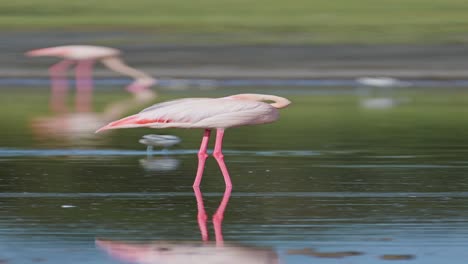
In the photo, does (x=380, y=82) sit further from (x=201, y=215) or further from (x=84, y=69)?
(x=201, y=215)

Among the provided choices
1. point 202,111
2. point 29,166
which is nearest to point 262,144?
point 29,166

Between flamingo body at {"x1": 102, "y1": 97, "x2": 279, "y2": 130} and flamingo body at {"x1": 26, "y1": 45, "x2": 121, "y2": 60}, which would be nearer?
flamingo body at {"x1": 102, "y1": 97, "x2": 279, "y2": 130}

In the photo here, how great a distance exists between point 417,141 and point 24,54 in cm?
1799

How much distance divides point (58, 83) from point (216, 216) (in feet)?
66.0

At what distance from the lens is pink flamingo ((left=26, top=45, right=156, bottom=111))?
27766 mm

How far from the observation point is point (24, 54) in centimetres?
3325

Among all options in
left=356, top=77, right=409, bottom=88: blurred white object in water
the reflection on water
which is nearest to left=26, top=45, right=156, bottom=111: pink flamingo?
left=356, top=77, right=409, bottom=88: blurred white object in water

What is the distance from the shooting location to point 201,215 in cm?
1016

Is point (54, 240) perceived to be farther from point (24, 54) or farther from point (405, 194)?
point (24, 54)

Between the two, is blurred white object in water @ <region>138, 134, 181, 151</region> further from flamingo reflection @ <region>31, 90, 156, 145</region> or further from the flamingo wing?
the flamingo wing

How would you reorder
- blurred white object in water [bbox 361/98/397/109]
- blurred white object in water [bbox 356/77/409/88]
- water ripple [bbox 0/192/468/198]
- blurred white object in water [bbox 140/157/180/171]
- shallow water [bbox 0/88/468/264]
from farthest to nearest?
blurred white object in water [bbox 356/77/409/88]
blurred white object in water [bbox 361/98/397/109]
blurred white object in water [bbox 140/157/180/171]
water ripple [bbox 0/192/468/198]
shallow water [bbox 0/88/468/264]

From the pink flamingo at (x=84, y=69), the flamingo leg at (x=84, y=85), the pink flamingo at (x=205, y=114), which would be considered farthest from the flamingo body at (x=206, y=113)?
the pink flamingo at (x=84, y=69)

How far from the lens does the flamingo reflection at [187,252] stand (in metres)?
8.16

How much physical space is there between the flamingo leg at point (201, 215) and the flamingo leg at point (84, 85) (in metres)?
11.3
